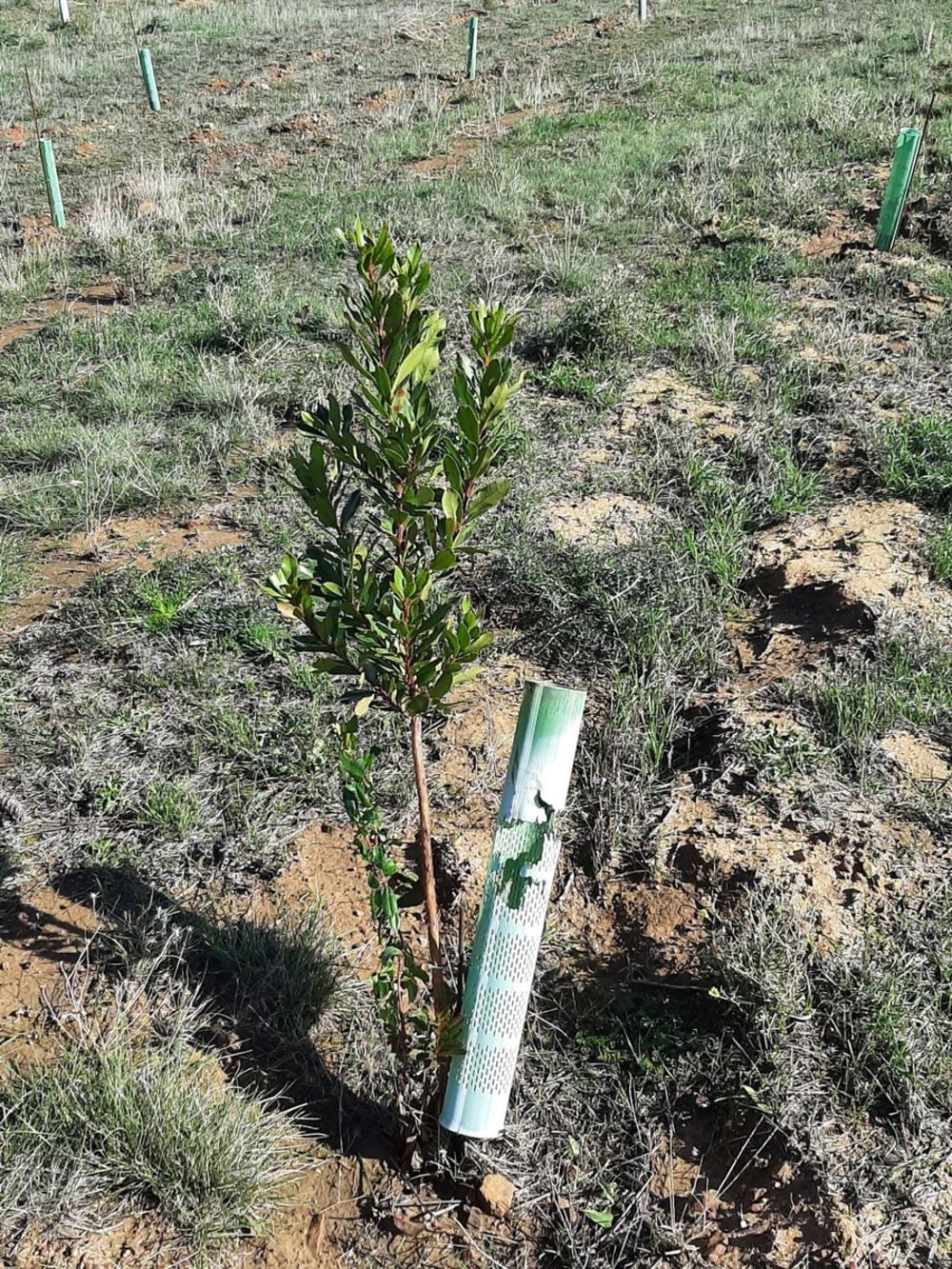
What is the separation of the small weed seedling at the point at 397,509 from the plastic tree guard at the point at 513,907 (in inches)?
3.3

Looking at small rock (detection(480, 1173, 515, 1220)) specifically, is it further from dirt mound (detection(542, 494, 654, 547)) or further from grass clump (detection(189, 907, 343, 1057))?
dirt mound (detection(542, 494, 654, 547))

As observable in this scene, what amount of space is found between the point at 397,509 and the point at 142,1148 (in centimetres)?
145

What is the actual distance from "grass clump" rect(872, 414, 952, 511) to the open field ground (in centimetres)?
2

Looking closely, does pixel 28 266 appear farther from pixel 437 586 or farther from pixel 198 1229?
pixel 198 1229

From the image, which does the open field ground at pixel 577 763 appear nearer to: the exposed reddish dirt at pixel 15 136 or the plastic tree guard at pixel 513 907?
the plastic tree guard at pixel 513 907

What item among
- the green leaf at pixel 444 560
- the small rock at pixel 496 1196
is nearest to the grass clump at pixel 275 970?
the small rock at pixel 496 1196

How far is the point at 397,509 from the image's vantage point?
1.90m

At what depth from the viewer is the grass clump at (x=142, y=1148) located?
2.08m

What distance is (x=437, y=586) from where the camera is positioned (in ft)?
12.9

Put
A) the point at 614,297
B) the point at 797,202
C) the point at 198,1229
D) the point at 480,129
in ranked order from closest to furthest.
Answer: the point at 198,1229
the point at 614,297
the point at 797,202
the point at 480,129

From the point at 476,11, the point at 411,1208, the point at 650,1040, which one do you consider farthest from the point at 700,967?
the point at 476,11

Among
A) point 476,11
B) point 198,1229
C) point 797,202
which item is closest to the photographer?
point 198,1229

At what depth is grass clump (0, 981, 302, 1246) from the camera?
2084 millimetres

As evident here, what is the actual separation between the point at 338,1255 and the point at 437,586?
236 centimetres
